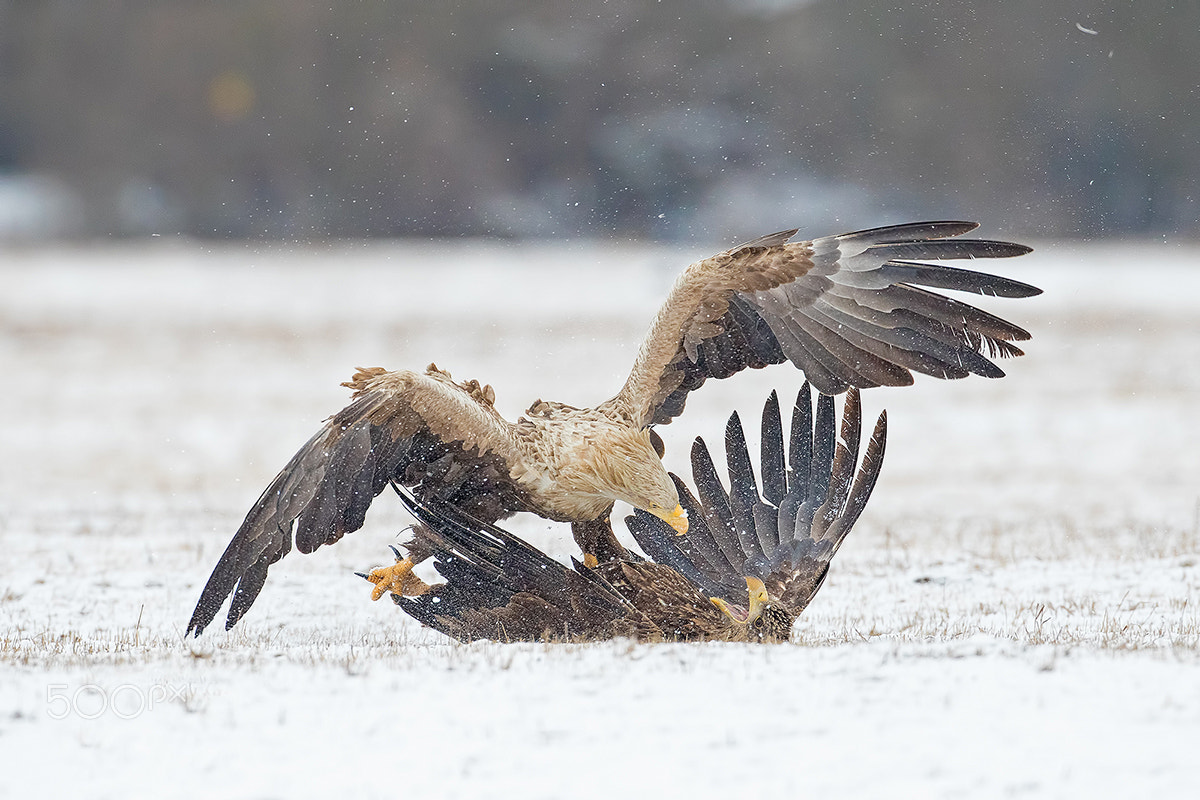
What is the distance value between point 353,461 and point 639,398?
1377 millimetres

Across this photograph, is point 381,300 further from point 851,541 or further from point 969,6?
point 969,6

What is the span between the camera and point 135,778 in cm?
420

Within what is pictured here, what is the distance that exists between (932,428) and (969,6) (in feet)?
131

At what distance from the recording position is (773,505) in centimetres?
707

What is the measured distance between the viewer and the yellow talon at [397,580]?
6.25m

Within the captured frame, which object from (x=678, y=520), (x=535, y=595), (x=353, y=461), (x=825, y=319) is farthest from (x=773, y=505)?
(x=353, y=461)

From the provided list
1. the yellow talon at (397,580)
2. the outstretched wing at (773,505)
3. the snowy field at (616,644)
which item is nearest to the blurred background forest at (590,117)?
the snowy field at (616,644)

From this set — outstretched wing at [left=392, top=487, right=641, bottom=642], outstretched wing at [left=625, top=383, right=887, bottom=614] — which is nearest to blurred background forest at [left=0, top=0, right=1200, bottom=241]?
outstretched wing at [left=625, top=383, right=887, bottom=614]

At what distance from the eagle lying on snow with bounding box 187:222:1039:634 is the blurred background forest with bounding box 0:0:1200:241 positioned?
3531 cm

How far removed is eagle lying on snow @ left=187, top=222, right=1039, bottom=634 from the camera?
235 inches

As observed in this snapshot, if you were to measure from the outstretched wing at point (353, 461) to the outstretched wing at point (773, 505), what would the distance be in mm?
1058

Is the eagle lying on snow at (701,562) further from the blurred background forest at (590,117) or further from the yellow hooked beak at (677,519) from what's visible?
the blurred background forest at (590,117)

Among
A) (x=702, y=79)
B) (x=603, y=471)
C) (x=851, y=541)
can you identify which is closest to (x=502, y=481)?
(x=603, y=471)

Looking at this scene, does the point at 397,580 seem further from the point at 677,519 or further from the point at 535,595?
the point at 677,519
